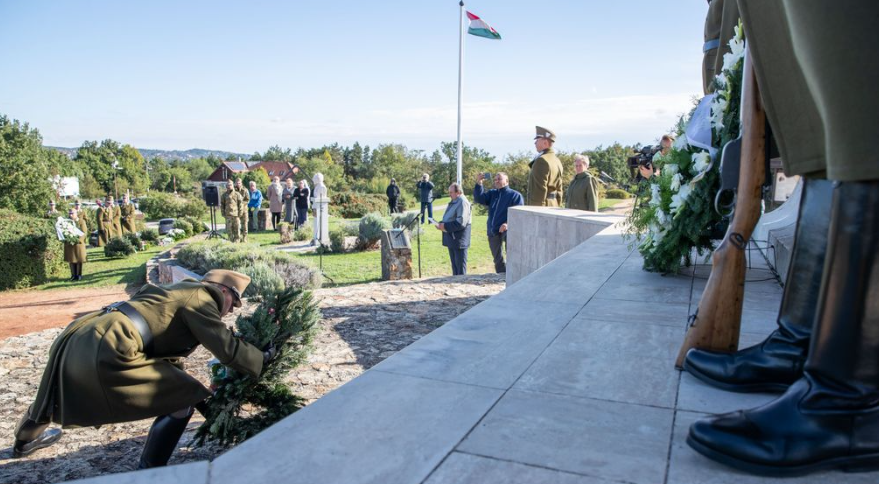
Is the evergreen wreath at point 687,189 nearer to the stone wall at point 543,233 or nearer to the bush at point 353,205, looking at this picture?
the stone wall at point 543,233

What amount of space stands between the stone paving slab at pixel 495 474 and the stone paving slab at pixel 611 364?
546 millimetres

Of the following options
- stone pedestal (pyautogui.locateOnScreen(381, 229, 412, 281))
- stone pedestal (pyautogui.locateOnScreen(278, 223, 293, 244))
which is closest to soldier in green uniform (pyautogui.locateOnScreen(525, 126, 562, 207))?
stone pedestal (pyautogui.locateOnScreen(381, 229, 412, 281))

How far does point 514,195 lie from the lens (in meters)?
11.0

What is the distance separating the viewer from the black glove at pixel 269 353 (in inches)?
165

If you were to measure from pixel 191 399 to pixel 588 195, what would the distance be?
789 cm

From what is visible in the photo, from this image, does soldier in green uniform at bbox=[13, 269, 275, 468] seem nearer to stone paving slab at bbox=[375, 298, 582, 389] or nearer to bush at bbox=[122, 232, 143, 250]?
stone paving slab at bbox=[375, 298, 582, 389]

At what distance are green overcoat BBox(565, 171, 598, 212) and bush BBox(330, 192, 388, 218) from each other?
799 inches

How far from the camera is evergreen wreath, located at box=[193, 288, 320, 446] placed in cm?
394

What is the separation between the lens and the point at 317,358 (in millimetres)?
6047

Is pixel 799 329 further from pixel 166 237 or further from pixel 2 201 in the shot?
pixel 2 201

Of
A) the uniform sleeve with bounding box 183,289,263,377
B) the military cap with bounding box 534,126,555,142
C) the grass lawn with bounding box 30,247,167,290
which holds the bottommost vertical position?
the grass lawn with bounding box 30,247,167,290

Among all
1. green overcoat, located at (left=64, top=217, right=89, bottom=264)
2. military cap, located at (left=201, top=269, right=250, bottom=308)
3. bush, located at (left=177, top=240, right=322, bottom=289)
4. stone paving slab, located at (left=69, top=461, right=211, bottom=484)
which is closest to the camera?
stone paving slab, located at (left=69, top=461, right=211, bottom=484)

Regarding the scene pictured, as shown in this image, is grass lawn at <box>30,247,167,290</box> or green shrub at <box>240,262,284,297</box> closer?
green shrub at <box>240,262,284,297</box>

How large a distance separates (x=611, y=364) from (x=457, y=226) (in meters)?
9.17
